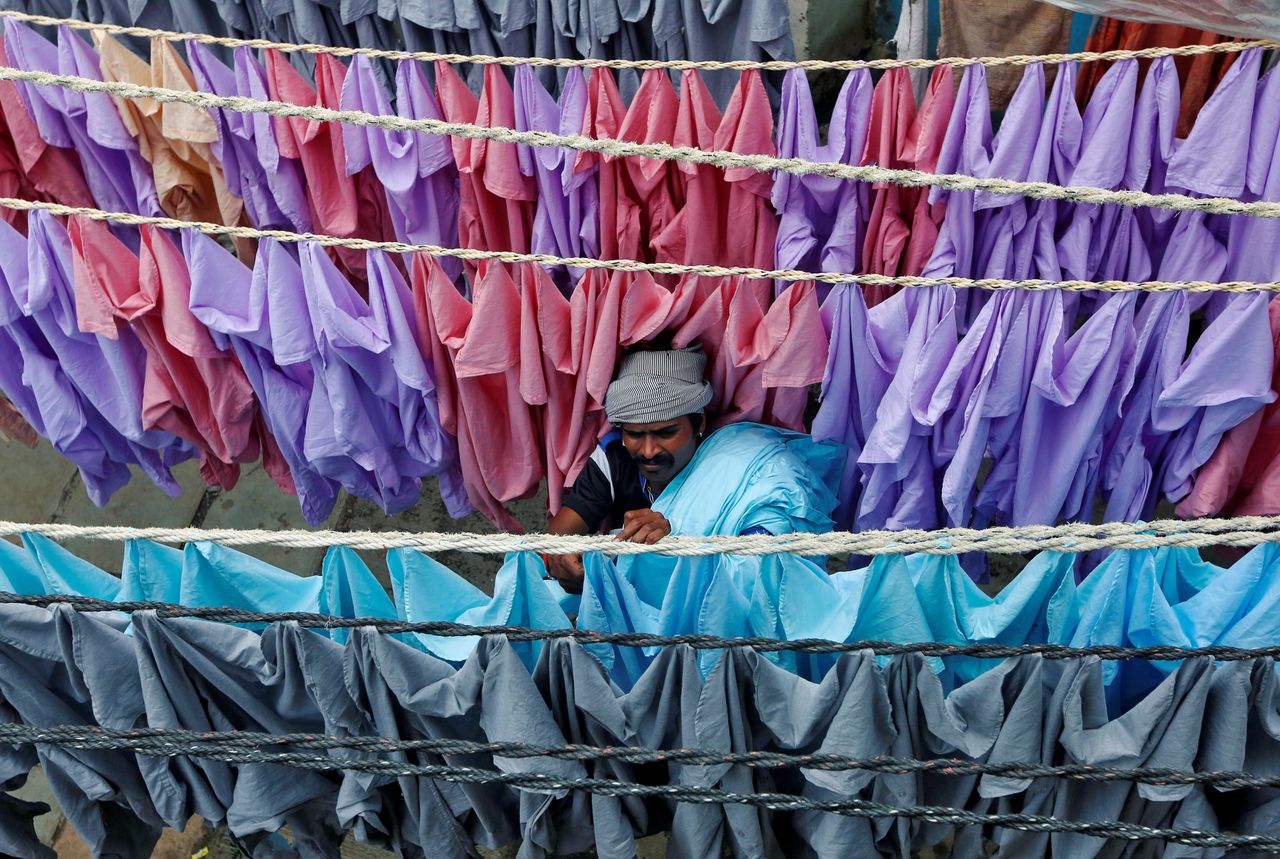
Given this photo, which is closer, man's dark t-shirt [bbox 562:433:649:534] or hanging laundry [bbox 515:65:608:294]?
hanging laundry [bbox 515:65:608:294]

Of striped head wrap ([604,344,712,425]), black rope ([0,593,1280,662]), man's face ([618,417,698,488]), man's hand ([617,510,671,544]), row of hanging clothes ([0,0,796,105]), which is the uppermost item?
row of hanging clothes ([0,0,796,105])

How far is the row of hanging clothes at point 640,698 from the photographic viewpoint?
1589mm

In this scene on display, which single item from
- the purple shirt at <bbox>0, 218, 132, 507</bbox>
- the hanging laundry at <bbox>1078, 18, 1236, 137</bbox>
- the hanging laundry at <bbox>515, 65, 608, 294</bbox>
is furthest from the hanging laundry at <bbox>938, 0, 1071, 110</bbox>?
the purple shirt at <bbox>0, 218, 132, 507</bbox>

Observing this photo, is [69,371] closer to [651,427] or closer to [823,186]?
[651,427]

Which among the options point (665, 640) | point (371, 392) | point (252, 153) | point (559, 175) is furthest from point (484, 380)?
point (665, 640)

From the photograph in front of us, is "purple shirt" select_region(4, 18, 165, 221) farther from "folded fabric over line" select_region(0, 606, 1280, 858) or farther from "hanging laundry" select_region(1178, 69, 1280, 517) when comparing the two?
"hanging laundry" select_region(1178, 69, 1280, 517)

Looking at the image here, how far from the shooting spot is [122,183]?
2.70m

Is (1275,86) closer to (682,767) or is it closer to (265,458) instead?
(682,767)

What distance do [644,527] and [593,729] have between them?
43 cm

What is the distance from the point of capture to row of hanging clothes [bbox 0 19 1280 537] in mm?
2143

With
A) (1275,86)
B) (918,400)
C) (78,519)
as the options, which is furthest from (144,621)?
(78,519)

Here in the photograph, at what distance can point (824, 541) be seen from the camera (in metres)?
1.60

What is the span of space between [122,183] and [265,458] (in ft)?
2.46

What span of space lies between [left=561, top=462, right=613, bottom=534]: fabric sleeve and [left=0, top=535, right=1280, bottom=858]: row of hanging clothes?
802mm
